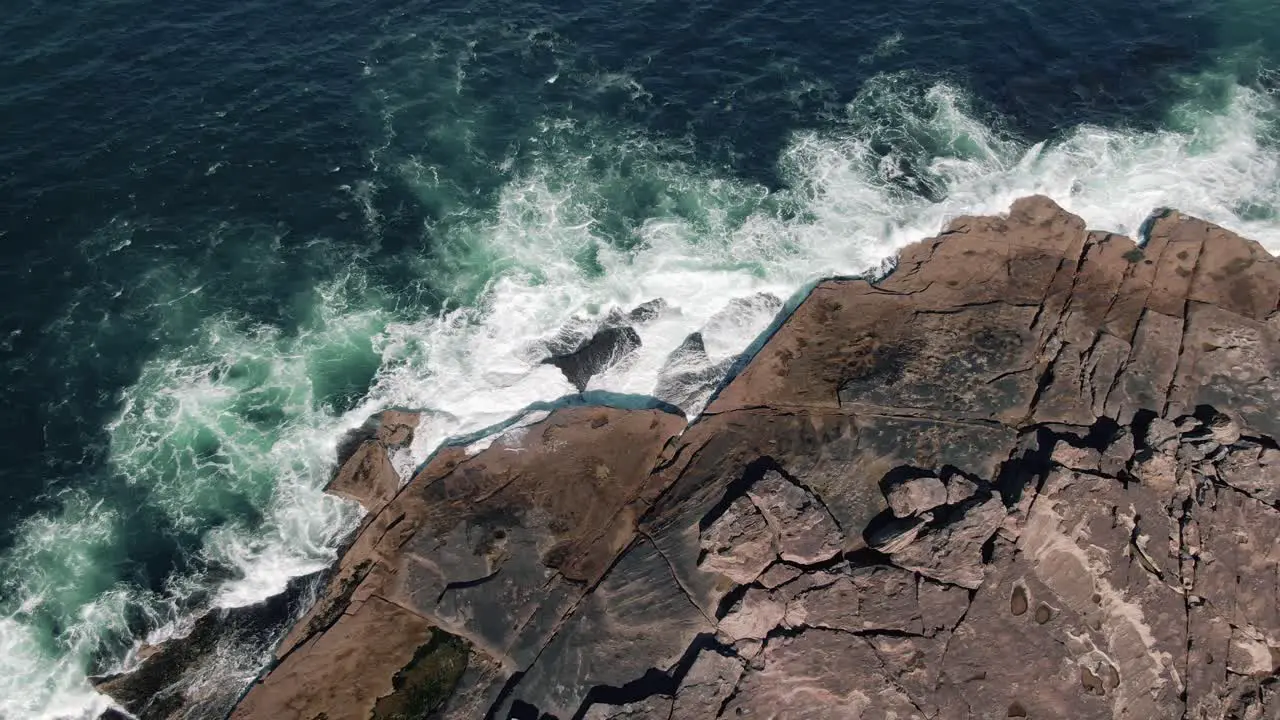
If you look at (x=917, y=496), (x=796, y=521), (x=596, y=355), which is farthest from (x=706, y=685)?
(x=596, y=355)

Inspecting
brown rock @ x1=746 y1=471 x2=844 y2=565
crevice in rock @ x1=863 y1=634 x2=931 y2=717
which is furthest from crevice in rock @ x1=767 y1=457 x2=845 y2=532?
crevice in rock @ x1=863 y1=634 x2=931 y2=717

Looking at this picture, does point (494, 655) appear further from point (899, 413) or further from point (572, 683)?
point (899, 413)

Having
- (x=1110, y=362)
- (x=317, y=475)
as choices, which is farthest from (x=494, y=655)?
(x=1110, y=362)

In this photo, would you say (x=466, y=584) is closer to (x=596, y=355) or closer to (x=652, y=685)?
(x=652, y=685)

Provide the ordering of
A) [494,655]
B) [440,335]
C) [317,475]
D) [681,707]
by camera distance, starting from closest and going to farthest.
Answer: [681,707] < [494,655] < [317,475] < [440,335]

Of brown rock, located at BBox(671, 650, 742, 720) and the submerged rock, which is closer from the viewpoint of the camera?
brown rock, located at BBox(671, 650, 742, 720)

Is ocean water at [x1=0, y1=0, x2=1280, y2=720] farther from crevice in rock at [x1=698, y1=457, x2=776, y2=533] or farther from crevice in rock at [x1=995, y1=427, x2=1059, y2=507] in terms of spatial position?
crevice in rock at [x1=995, y1=427, x2=1059, y2=507]
